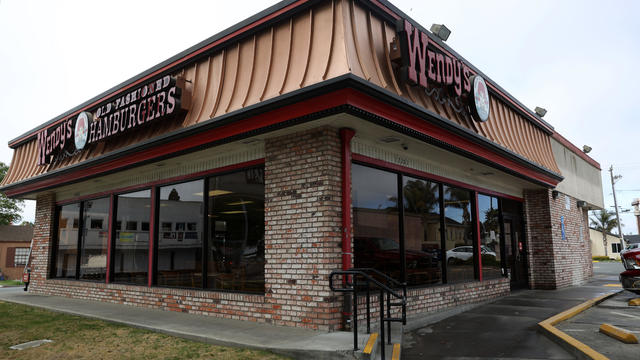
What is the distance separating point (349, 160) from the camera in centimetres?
677

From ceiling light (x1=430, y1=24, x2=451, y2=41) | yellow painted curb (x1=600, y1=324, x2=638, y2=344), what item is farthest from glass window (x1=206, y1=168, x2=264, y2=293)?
yellow painted curb (x1=600, y1=324, x2=638, y2=344)

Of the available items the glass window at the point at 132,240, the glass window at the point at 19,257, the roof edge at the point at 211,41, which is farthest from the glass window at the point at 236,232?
the glass window at the point at 19,257

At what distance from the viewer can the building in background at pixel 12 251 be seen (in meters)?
44.9

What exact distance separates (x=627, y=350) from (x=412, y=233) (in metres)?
3.94

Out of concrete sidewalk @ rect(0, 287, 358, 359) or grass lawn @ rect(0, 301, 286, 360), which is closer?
concrete sidewalk @ rect(0, 287, 358, 359)

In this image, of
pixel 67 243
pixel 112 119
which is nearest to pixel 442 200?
pixel 112 119

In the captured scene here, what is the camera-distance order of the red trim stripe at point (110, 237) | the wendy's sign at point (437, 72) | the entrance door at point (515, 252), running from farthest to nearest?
the entrance door at point (515, 252), the red trim stripe at point (110, 237), the wendy's sign at point (437, 72)

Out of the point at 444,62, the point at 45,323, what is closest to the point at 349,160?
the point at 444,62

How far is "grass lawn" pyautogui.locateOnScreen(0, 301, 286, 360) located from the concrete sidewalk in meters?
0.14

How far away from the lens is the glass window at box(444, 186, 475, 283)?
9719 millimetres

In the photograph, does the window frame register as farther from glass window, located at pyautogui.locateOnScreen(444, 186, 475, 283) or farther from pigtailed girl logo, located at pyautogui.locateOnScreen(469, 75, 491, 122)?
pigtailed girl logo, located at pyautogui.locateOnScreen(469, 75, 491, 122)

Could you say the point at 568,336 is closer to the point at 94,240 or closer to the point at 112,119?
the point at 112,119

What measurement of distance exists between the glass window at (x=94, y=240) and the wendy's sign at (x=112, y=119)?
5.71ft

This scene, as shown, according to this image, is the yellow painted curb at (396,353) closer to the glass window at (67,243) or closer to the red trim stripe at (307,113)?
the red trim stripe at (307,113)
